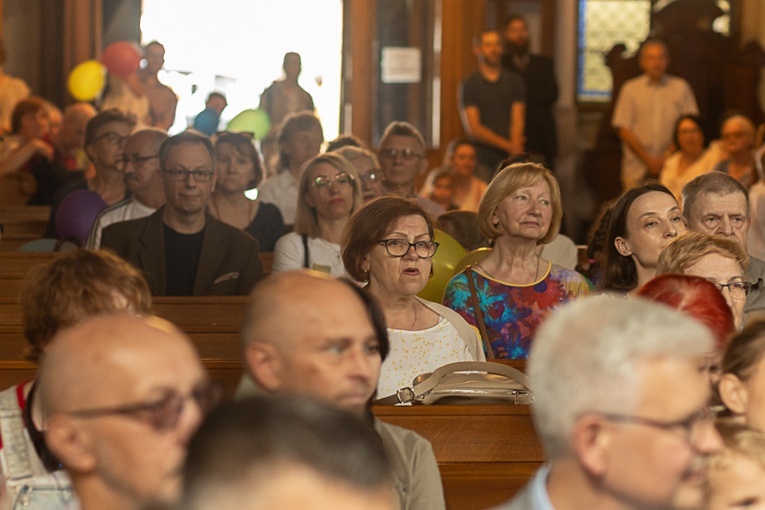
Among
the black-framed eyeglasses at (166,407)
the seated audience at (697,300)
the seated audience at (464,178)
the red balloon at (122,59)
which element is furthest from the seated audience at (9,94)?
the black-framed eyeglasses at (166,407)

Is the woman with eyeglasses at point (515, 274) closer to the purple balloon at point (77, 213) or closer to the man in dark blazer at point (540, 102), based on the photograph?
the purple balloon at point (77, 213)

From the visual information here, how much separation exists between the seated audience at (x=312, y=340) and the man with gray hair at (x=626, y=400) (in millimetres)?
537

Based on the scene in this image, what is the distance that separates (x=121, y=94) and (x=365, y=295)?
8.56 metres

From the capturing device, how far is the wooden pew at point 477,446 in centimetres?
319

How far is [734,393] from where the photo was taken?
272cm

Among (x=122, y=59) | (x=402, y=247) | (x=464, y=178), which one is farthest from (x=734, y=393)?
(x=122, y=59)

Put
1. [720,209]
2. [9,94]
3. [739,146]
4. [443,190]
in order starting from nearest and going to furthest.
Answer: [720,209] → [443,190] → [739,146] → [9,94]

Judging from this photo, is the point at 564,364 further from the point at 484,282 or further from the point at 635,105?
the point at 635,105

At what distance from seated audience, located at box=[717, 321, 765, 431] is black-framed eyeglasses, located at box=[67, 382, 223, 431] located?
1170mm

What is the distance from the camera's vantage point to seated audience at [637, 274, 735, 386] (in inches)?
110

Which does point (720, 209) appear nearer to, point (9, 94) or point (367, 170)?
point (367, 170)

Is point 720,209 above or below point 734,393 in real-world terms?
above

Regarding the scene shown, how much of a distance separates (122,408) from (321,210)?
377cm

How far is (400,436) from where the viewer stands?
9.39ft
